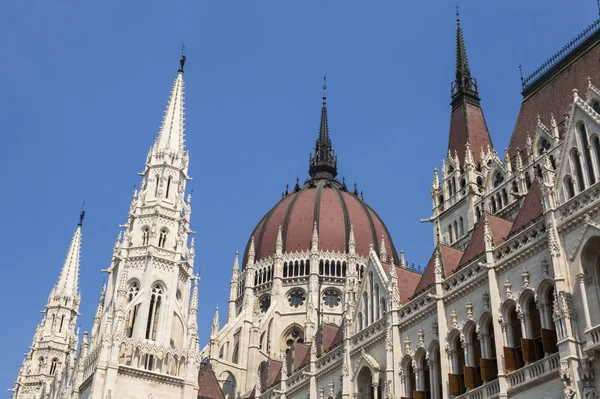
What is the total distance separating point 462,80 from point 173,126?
950 inches

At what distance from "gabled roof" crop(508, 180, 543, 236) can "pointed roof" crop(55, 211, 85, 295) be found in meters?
61.4

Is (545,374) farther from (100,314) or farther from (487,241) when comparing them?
(100,314)

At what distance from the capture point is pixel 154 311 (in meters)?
53.3

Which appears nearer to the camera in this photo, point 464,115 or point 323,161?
point 464,115

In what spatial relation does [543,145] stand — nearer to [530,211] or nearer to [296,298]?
[530,211]

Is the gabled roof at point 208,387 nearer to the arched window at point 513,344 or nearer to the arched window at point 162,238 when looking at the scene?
the arched window at point 162,238

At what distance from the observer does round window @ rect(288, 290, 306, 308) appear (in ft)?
243

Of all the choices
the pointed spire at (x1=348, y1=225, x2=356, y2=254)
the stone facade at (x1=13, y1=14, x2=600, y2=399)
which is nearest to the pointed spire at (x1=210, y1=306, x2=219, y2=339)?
the stone facade at (x1=13, y1=14, x2=600, y2=399)

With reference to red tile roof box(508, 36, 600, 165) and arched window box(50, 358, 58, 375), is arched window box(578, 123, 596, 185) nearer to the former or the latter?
red tile roof box(508, 36, 600, 165)

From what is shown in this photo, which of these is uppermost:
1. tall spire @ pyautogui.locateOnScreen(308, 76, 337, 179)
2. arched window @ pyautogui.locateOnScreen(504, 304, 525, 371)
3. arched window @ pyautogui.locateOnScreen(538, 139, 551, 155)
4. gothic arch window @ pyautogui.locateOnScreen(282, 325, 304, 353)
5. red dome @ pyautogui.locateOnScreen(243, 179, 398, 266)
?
tall spire @ pyautogui.locateOnScreen(308, 76, 337, 179)

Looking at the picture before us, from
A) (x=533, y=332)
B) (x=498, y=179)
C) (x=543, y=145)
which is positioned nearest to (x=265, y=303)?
(x=498, y=179)

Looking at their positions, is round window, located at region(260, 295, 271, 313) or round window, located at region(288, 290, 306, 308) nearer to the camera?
round window, located at region(288, 290, 306, 308)

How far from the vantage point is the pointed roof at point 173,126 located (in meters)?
61.1

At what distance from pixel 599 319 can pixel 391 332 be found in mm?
13258
